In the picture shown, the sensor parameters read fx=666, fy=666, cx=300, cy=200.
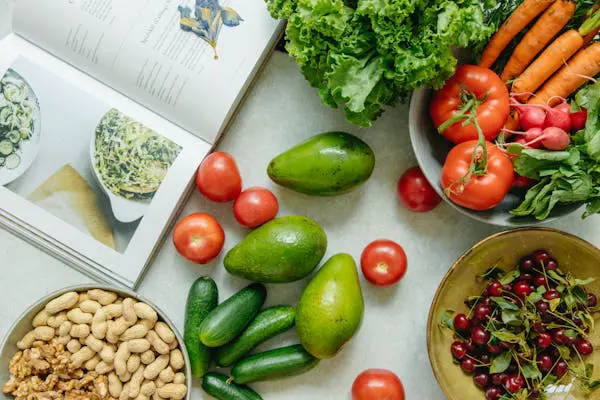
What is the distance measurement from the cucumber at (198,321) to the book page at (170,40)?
11.2 inches

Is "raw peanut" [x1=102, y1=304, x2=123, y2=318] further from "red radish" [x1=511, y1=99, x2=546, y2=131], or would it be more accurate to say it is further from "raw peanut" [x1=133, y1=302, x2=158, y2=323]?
"red radish" [x1=511, y1=99, x2=546, y2=131]

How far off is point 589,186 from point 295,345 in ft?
1.81

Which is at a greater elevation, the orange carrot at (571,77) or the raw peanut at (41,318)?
the orange carrot at (571,77)

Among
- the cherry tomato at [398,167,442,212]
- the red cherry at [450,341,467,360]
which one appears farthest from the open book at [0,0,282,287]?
the red cherry at [450,341,467,360]

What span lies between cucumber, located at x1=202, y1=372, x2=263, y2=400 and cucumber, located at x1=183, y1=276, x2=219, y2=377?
20mm

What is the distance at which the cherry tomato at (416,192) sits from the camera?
1.15 m

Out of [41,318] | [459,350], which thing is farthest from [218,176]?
[459,350]

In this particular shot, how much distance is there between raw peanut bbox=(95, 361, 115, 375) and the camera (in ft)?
3.75

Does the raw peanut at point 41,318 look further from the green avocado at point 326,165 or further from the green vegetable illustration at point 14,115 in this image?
the green avocado at point 326,165

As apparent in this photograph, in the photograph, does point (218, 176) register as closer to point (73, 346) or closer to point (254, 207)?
point (254, 207)

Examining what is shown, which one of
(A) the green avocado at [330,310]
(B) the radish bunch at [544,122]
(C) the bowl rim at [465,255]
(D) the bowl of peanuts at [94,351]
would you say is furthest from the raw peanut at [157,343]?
(B) the radish bunch at [544,122]

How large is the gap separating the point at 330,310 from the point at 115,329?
0.37m

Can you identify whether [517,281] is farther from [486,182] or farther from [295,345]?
[295,345]

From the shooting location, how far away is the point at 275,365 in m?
1.15
